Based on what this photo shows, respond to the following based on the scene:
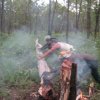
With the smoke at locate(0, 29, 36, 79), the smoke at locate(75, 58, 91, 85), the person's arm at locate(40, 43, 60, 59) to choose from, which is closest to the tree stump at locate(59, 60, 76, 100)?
the smoke at locate(75, 58, 91, 85)

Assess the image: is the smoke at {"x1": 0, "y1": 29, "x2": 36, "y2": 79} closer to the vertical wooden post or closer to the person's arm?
the person's arm

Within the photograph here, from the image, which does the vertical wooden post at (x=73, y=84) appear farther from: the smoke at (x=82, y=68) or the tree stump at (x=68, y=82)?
the smoke at (x=82, y=68)

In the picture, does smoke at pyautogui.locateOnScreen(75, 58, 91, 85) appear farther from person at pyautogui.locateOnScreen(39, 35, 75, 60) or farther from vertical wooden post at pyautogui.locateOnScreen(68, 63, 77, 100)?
vertical wooden post at pyautogui.locateOnScreen(68, 63, 77, 100)

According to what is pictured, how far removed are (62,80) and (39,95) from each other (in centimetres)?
86

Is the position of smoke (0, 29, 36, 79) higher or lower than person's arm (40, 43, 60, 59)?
lower

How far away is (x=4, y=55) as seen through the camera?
33.3 feet

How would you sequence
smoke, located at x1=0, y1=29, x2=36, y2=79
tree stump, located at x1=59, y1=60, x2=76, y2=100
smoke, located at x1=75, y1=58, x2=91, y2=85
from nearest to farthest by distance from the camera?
tree stump, located at x1=59, y1=60, x2=76, y2=100 → smoke, located at x1=75, y1=58, x2=91, y2=85 → smoke, located at x1=0, y1=29, x2=36, y2=79

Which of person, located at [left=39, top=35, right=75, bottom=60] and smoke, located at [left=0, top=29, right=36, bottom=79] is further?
smoke, located at [left=0, top=29, right=36, bottom=79]

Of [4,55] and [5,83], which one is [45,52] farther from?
[4,55]

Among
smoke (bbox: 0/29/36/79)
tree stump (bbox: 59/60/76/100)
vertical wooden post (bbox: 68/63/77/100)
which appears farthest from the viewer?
smoke (bbox: 0/29/36/79)

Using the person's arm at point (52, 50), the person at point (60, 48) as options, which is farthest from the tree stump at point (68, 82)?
the person's arm at point (52, 50)

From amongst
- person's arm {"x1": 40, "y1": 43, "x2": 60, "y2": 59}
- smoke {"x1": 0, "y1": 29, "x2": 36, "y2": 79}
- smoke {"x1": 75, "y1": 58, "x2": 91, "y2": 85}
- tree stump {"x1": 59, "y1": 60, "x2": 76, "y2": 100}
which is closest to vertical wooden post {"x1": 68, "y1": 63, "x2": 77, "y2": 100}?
tree stump {"x1": 59, "y1": 60, "x2": 76, "y2": 100}

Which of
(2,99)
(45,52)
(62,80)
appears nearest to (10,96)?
(2,99)

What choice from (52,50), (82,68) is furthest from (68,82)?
(52,50)
